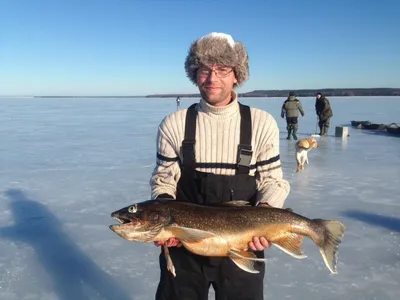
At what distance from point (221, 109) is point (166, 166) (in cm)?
49

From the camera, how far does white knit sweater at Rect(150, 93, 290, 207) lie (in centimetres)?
235

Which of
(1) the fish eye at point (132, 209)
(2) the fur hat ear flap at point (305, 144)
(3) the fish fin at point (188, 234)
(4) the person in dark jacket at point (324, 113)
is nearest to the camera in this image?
(3) the fish fin at point (188, 234)

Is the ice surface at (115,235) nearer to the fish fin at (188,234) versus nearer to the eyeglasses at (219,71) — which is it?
the fish fin at (188,234)

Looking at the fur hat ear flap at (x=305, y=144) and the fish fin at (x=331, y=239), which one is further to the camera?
the fur hat ear flap at (x=305, y=144)

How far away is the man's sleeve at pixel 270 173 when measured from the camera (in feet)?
7.66

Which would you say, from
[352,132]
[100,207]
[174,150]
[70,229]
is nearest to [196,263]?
[174,150]

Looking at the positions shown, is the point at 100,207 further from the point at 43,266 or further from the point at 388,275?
the point at 388,275

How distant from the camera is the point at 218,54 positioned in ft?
7.56

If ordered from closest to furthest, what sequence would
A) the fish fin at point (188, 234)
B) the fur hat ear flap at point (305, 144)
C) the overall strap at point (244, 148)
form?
the fish fin at point (188, 234) < the overall strap at point (244, 148) < the fur hat ear flap at point (305, 144)

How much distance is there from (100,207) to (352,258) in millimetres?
3386

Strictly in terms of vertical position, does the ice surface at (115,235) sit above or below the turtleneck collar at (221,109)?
below

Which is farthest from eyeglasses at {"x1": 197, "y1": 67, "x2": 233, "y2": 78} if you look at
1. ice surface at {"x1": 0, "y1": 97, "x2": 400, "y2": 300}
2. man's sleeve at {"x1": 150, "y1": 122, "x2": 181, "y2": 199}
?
ice surface at {"x1": 0, "y1": 97, "x2": 400, "y2": 300}

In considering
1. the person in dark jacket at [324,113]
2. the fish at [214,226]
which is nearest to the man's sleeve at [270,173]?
the fish at [214,226]

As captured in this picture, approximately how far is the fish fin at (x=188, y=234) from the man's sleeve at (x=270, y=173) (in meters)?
0.43
